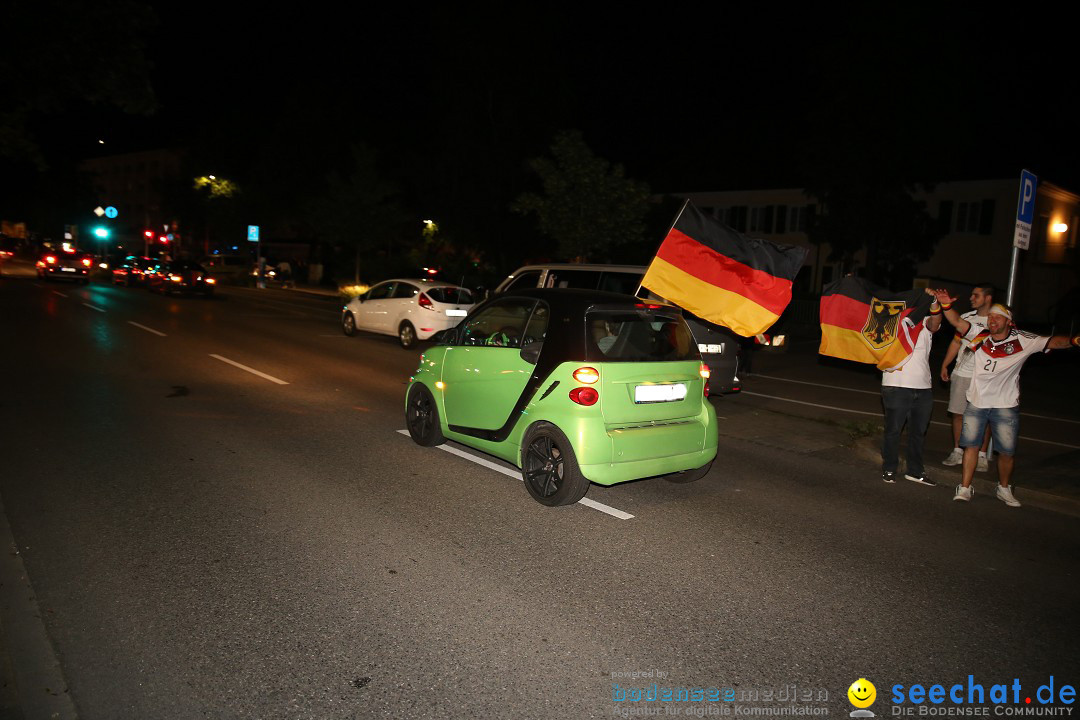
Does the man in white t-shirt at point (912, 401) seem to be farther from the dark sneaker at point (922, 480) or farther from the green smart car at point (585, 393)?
the green smart car at point (585, 393)

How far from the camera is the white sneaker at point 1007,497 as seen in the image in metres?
6.83

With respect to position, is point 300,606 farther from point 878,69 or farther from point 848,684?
point 878,69

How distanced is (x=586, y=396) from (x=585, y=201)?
20.4m

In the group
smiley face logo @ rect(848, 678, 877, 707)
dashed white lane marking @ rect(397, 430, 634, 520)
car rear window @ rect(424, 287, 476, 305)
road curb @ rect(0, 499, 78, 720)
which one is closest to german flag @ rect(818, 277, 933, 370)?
dashed white lane marking @ rect(397, 430, 634, 520)

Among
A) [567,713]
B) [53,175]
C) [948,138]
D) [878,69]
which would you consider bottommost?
[567,713]

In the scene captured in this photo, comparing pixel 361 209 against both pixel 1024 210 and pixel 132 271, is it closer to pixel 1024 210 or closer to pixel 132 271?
pixel 132 271

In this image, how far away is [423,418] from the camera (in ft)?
26.3

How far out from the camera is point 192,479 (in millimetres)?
6703

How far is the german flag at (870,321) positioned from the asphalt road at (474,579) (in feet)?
4.42

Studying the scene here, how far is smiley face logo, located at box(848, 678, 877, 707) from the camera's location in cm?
360

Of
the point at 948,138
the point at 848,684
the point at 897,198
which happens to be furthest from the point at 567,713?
the point at 948,138

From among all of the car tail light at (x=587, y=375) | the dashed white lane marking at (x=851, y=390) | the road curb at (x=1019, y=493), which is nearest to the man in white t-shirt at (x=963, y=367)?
the road curb at (x=1019, y=493)

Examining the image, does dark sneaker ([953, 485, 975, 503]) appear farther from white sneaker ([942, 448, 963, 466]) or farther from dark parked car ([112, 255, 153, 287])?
dark parked car ([112, 255, 153, 287])

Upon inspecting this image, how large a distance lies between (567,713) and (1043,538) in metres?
4.77
